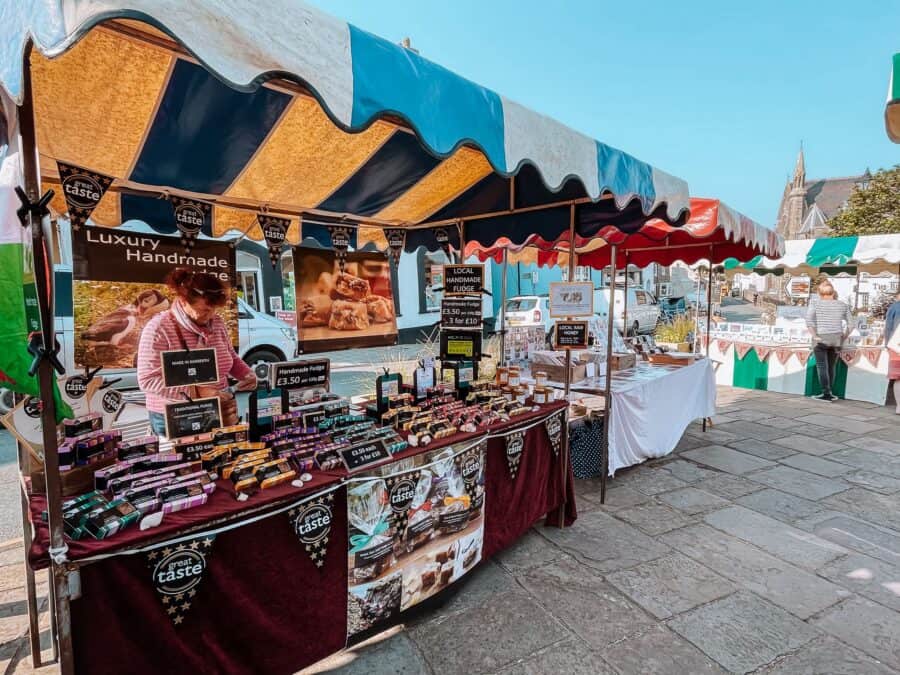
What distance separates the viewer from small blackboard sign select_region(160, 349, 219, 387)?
7.49 ft

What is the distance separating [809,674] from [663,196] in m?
2.61

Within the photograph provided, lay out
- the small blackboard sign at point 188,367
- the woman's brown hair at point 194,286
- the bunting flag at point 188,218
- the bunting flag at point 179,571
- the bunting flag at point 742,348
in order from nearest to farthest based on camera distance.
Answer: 1. the bunting flag at point 179,571
2. the small blackboard sign at point 188,367
3. the woman's brown hair at point 194,286
4. the bunting flag at point 188,218
5. the bunting flag at point 742,348

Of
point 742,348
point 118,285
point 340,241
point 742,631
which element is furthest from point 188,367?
point 742,348

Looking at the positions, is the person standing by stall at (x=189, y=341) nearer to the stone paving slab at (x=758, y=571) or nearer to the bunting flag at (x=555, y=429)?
the bunting flag at (x=555, y=429)

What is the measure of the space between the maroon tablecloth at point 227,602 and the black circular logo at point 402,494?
0.14m

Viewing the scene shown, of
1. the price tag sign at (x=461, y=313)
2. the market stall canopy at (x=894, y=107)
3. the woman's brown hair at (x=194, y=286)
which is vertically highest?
the market stall canopy at (x=894, y=107)

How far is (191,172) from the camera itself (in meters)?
2.66

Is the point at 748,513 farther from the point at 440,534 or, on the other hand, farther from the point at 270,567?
the point at 270,567

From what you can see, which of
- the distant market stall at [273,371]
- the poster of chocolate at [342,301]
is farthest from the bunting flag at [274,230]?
the poster of chocolate at [342,301]

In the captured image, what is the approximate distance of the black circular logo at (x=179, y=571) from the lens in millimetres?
1446

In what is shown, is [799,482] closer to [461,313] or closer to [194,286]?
[461,313]

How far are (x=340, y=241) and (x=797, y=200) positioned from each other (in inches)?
2182

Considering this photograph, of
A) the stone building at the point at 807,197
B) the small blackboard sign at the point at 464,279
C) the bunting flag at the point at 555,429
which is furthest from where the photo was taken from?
the stone building at the point at 807,197

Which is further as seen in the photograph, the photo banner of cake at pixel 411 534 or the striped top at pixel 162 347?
the striped top at pixel 162 347
